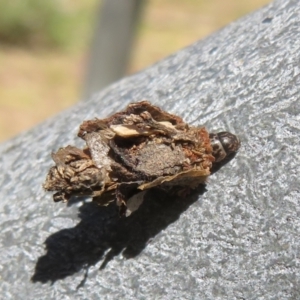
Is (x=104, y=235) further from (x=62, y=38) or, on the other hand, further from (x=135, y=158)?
(x=62, y=38)

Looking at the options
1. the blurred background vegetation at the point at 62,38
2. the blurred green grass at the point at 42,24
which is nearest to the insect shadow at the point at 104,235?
the blurred background vegetation at the point at 62,38

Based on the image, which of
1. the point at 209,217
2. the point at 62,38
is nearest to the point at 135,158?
the point at 209,217

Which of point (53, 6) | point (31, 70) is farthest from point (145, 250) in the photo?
point (53, 6)

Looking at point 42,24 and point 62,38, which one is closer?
point 62,38

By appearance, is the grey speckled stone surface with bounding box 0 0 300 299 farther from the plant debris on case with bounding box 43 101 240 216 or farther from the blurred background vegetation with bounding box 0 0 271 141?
the blurred background vegetation with bounding box 0 0 271 141

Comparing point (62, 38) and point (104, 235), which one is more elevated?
point (62, 38)

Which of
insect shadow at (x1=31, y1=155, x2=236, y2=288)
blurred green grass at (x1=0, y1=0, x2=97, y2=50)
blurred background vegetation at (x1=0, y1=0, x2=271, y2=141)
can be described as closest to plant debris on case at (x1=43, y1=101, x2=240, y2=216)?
insect shadow at (x1=31, y1=155, x2=236, y2=288)

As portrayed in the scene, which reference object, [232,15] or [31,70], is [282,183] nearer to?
[31,70]
